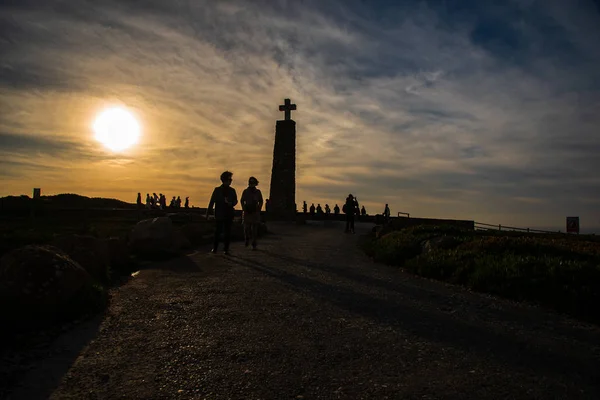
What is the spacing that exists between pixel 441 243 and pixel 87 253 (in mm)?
8388

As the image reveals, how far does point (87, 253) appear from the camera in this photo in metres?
8.00

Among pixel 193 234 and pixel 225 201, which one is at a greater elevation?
pixel 225 201

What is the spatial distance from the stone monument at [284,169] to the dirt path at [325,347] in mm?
Answer: 25142

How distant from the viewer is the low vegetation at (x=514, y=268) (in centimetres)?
675

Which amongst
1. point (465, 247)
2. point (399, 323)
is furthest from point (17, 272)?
point (465, 247)

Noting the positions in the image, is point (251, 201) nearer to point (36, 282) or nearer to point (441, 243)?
point (441, 243)

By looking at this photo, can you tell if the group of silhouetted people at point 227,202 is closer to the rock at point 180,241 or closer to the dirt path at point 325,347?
the rock at point 180,241

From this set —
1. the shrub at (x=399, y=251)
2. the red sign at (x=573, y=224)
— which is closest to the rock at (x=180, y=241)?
the shrub at (x=399, y=251)

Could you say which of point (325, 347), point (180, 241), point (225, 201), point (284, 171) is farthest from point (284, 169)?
point (325, 347)

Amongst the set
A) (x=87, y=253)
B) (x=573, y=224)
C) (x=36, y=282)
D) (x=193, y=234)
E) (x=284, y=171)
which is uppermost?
(x=284, y=171)

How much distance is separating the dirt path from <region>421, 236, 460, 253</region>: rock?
3.70 meters

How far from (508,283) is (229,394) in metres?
6.00

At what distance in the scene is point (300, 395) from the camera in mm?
3408

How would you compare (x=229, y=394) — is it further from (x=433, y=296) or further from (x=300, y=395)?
(x=433, y=296)
